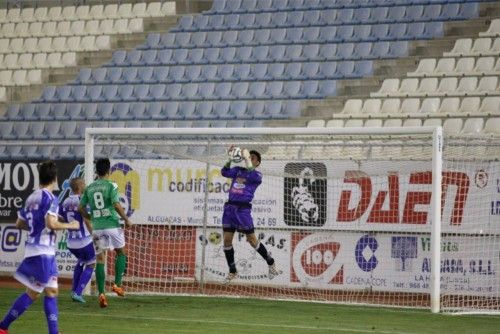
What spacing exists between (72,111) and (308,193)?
31.4ft

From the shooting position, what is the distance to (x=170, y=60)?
1027 inches

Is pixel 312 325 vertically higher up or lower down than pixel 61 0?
lower down

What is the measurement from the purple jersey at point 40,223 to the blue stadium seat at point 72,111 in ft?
48.0

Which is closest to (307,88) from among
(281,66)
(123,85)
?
(281,66)

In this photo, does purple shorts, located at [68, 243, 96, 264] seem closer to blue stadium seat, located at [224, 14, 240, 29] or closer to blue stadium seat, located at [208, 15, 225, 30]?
blue stadium seat, located at [224, 14, 240, 29]

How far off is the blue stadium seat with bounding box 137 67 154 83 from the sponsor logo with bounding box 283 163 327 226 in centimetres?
860

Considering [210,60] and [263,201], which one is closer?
[263,201]

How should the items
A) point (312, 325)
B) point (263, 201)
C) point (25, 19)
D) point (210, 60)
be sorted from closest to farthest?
1. point (312, 325)
2. point (263, 201)
3. point (210, 60)
4. point (25, 19)

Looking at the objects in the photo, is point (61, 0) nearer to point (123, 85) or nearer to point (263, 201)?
point (123, 85)

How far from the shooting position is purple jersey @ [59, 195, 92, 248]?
1553 cm

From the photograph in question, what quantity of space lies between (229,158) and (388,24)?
790 centimetres

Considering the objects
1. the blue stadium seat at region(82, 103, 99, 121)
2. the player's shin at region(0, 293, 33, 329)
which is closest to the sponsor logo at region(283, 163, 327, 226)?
the player's shin at region(0, 293, 33, 329)

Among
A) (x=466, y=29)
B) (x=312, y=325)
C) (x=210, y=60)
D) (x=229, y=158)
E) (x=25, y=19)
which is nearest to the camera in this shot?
(x=312, y=325)

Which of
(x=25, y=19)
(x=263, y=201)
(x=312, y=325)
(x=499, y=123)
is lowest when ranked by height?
(x=312, y=325)
